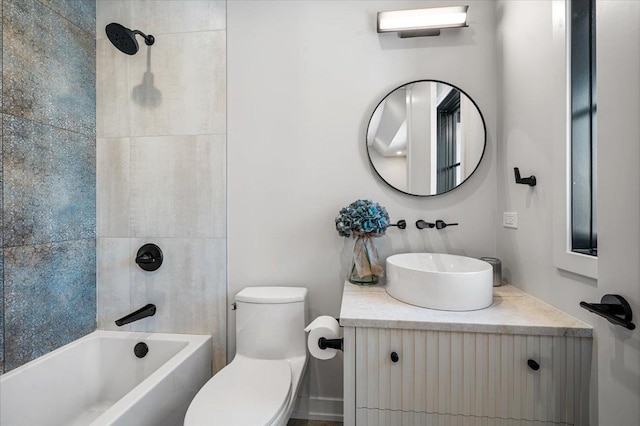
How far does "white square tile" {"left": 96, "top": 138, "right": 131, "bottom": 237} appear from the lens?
5.56ft

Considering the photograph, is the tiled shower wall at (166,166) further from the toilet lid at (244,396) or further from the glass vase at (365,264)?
the glass vase at (365,264)

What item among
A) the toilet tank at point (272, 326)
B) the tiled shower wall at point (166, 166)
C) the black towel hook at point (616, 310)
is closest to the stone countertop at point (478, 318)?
the black towel hook at point (616, 310)

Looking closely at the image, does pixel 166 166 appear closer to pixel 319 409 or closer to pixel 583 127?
pixel 319 409

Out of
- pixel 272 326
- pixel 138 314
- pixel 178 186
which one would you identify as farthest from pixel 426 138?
pixel 138 314

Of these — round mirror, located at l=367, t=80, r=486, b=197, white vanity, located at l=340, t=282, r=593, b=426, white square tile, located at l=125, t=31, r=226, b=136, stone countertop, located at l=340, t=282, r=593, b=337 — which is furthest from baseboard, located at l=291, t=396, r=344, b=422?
white square tile, located at l=125, t=31, r=226, b=136

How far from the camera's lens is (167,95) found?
1663 millimetres

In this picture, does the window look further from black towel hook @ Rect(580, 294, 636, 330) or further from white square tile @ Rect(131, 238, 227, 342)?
white square tile @ Rect(131, 238, 227, 342)

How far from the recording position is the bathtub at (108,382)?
3.82ft

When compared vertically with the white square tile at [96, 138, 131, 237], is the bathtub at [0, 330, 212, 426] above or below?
below

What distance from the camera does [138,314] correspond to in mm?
1549

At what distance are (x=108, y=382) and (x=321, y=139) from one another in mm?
1814

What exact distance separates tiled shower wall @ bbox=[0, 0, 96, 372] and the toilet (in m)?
0.94

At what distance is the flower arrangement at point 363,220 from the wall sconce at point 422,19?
3.06 feet

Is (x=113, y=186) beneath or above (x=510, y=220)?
above
